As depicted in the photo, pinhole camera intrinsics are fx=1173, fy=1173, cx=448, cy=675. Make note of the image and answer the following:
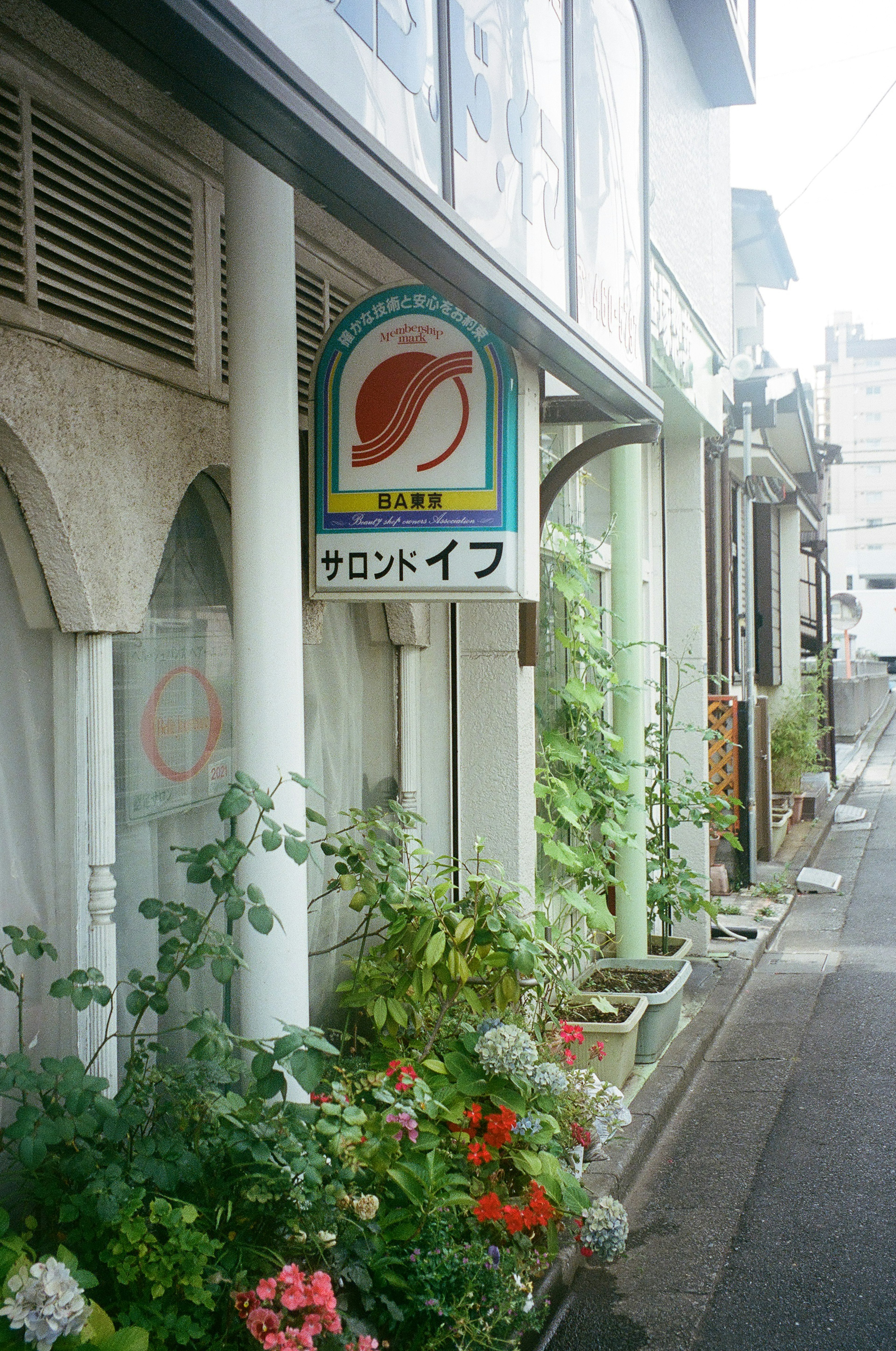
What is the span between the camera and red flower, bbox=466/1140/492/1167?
3.52 m

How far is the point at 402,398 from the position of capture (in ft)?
12.2

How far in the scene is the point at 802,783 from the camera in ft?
60.8

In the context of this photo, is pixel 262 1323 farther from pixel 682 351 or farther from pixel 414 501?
pixel 682 351

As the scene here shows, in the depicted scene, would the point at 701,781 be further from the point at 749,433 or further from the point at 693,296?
the point at 749,433

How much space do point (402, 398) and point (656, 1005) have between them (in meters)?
3.65

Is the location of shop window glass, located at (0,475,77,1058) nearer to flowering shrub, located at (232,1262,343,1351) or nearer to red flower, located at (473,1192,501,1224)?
flowering shrub, located at (232,1262,343,1351)

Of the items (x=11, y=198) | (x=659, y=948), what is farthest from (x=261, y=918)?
(x=659, y=948)

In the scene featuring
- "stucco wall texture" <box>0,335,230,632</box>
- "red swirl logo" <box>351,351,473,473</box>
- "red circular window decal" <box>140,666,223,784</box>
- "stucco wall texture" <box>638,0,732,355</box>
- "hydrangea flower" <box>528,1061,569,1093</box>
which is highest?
"stucco wall texture" <box>638,0,732,355</box>

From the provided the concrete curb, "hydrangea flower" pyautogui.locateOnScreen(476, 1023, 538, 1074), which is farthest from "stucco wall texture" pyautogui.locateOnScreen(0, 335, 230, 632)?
the concrete curb

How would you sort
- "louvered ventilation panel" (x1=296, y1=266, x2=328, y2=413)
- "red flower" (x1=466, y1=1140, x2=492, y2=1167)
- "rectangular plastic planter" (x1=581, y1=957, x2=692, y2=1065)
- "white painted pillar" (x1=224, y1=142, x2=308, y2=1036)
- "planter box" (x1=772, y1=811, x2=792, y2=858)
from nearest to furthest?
1. "white painted pillar" (x1=224, y1=142, x2=308, y2=1036)
2. "red flower" (x1=466, y1=1140, x2=492, y2=1167)
3. "louvered ventilation panel" (x1=296, y1=266, x2=328, y2=413)
4. "rectangular plastic planter" (x1=581, y1=957, x2=692, y2=1065)
5. "planter box" (x1=772, y1=811, x2=792, y2=858)

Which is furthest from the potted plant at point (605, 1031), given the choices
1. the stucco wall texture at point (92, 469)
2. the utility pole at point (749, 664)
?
the utility pole at point (749, 664)

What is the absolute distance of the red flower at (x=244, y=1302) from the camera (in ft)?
8.63

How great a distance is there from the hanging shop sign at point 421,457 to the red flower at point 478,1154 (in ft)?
5.54

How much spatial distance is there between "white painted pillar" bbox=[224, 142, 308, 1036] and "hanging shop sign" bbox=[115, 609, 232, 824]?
40 cm
